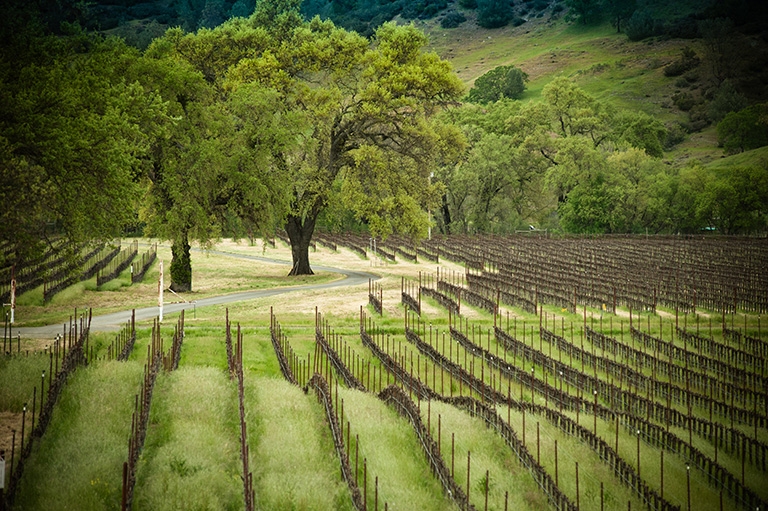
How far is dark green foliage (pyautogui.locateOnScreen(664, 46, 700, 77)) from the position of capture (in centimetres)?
16262

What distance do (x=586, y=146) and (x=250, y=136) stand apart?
5907 centimetres

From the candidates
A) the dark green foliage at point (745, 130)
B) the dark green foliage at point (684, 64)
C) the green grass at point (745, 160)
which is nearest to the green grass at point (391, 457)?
the green grass at point (745, 160)

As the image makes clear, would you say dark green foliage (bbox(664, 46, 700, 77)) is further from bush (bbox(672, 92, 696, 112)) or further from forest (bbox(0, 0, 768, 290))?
forest (bbox(0, 0, 768, 290))

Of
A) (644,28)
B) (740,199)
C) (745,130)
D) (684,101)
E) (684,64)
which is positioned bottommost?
(740,199)

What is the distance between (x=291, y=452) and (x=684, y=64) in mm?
167473

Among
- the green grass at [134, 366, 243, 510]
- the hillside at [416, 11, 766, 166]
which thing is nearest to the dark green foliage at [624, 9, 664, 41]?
the hillside at [416, 11, 766, 166]

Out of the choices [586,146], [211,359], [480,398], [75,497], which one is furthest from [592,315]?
[586,146]

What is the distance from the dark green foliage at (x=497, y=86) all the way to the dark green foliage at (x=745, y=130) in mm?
52733

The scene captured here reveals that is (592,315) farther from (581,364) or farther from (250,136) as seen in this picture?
(250,136)

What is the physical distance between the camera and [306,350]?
27828 mm

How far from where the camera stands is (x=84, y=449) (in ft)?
49.3

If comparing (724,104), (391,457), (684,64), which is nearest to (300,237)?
(391,457)

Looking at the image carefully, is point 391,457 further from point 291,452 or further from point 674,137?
point 674,137

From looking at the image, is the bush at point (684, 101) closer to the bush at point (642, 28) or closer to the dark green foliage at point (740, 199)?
the bush at point (642, 28)
